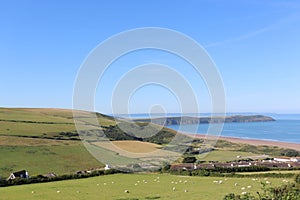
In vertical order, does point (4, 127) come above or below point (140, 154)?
above

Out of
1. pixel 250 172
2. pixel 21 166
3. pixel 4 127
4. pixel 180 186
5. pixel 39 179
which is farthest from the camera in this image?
pixel 4 127

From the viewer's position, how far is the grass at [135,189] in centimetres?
2136

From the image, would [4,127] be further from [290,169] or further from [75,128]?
[290,169]

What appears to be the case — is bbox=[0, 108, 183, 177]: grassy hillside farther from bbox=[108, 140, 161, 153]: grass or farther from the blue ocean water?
the blue ocean water

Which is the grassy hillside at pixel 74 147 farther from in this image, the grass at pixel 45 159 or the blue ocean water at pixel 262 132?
the blue ocean water at pixel 262 132

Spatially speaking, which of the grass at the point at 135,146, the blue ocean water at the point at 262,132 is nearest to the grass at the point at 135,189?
the grass at the point at 135,146

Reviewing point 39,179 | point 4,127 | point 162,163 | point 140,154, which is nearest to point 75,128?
point 4,127

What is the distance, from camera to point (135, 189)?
2431cm

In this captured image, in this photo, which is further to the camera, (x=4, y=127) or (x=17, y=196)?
(x=4, y=127)

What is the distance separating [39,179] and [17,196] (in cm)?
805

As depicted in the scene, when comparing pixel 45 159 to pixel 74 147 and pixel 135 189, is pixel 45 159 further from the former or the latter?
pixel 135 189

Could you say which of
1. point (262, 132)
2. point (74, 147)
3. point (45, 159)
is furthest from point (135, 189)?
point (262, 132)

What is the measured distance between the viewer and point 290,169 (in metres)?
33.7

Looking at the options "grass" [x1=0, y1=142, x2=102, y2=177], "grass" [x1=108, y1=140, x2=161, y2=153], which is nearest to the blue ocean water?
"grass" [x1=108, y1=140, x2=161, y2=153]
